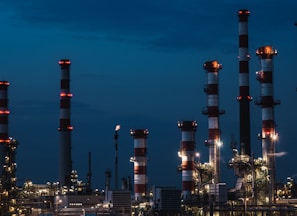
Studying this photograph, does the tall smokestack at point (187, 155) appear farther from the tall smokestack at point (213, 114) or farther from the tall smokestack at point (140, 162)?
the tall smokestack at point (140, 162)

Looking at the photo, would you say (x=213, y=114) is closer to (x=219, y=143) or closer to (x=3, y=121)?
(x=219, y=143)

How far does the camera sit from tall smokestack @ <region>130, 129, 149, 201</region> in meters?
56.9

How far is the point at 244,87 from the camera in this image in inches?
2061

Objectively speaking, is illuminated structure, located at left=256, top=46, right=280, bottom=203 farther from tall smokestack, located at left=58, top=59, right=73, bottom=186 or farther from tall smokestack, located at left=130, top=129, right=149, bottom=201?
tall smokestack, located at left=58, top=59, right=73, bottom=186

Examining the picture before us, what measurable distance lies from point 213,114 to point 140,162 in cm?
681

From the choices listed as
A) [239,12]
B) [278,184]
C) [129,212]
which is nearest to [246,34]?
[239,12]

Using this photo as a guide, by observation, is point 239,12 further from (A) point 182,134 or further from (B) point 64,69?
(B) point 64,69

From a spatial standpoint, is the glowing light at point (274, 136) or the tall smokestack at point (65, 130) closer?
the glowing light at point (274, 136)

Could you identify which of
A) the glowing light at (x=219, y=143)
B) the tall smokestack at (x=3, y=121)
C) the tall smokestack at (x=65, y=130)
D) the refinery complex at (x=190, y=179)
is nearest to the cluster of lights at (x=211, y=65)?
the refinery complex at (x=190, y=179)

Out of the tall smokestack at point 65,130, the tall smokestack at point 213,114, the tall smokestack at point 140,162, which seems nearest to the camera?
the tall smokestack at point 213,114

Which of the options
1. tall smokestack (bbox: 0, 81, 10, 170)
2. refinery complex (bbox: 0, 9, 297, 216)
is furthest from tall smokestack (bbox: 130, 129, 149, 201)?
tall smokestack (bbox: 0, 81, 10, 170)

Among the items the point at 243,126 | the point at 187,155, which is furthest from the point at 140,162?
the point at 243,126

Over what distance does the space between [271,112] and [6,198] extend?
16920mm

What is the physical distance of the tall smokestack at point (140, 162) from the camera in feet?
187
